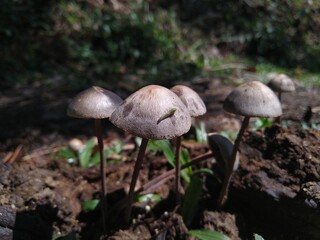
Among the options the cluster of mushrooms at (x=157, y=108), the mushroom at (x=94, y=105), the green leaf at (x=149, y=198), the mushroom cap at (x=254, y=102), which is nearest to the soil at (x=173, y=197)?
the green leaf at (x=149, y=198)

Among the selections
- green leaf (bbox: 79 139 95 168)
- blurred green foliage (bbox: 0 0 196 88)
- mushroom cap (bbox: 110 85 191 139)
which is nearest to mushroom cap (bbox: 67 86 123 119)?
mushroom cap (bbox: 110 85 191 139)

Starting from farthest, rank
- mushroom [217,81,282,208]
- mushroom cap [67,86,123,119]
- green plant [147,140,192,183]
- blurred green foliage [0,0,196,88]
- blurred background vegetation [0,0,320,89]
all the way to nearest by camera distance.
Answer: blurred green foliage [0,0,196,88] → blurred background vegetation [0,0,320,89] → green plant [147,140,192,183] → mushroom [217,81,282,208] → mushroom cap [67,86,123,119]

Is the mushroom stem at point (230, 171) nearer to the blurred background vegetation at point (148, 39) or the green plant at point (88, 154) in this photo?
the green plant at point (88, 154)

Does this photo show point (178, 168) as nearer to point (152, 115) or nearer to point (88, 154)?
point (152, 115)

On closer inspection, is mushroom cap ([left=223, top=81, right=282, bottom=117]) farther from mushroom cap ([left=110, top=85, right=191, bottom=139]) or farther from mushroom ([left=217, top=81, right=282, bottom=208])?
mushroom cap ([left=110, top=85, right=191, bottom=139])

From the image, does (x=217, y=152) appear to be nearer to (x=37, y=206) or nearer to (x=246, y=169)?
(x=246, y=169)

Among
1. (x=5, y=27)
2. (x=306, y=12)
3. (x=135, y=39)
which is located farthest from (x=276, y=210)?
(x=306, y=12)
